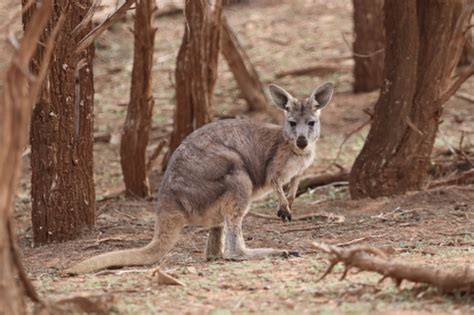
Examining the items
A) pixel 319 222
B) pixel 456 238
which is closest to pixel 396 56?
pixel 319 222

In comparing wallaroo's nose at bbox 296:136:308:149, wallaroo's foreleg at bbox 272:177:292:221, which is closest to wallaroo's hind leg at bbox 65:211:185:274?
wallaroo's foreleg at bbox 272:177:292:221

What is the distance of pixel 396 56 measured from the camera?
9445mm

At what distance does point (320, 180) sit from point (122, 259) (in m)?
4.38

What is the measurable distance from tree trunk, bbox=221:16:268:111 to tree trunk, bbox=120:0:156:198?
2.76 m

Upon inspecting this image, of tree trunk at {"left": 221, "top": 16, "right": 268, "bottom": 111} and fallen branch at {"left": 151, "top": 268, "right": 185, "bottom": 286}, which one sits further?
tree trunk at {"left": 221, "top": 16, "right": 268, "bottom": 111}

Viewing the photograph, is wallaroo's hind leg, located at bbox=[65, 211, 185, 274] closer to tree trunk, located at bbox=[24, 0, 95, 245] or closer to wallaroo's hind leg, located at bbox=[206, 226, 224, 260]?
wallaroo's hind leg, located at bbox=[206, 226, 224, 260]

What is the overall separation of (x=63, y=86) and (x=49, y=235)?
1.29m

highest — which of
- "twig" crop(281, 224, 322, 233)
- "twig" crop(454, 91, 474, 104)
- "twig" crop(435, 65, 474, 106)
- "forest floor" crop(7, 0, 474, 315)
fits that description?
"twig" crop(435, 65, 474, 106)

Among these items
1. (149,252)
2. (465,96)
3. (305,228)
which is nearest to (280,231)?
(305,228)

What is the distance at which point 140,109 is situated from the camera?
10484 millimetres

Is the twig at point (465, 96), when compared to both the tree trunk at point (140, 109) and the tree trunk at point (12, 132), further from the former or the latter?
the tree trunk at point (12, 132)

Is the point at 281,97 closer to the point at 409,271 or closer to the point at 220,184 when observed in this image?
the point at 220,184

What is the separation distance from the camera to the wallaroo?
23.8ft

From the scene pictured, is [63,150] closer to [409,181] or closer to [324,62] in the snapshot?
[409,181]
